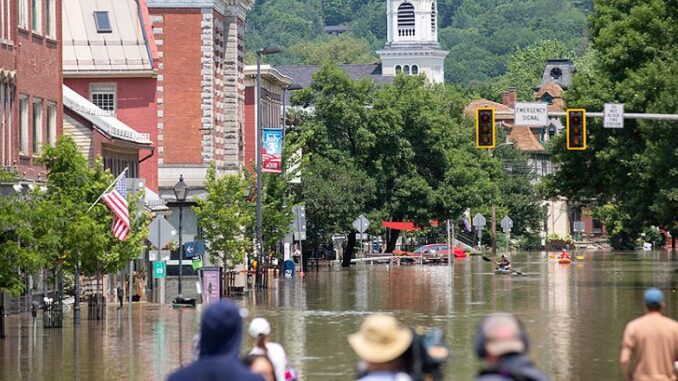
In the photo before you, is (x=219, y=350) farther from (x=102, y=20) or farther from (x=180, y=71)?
(x=180, y=71)

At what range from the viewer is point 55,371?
27.7 meters

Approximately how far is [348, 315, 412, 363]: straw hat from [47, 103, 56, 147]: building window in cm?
3987

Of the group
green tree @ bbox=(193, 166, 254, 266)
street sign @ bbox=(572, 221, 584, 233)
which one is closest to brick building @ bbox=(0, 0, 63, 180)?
green tree @ bbox=(193, 166, 254, 266)

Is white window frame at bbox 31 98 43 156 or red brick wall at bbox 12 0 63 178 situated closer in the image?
red brick wall at bbox 12 0 63 178

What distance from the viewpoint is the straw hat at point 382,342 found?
35.2ft

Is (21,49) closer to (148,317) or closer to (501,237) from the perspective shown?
(148,317)

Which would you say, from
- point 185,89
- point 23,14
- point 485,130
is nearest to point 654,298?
point 485,130

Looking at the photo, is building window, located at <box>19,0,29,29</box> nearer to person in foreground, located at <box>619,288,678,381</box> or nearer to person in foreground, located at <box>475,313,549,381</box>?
person in foreground, located at <box>619,288,678,381</box>

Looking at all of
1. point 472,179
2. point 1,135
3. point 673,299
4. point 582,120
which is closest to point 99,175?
point 1,135

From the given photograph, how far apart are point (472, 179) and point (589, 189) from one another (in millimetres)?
49574

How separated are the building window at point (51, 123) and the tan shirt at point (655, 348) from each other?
34606 millimetres

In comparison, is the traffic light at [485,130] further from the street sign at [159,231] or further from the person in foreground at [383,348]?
the person in foreground at [383,348]

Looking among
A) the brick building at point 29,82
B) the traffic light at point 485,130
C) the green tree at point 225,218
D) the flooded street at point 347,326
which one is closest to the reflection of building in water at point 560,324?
the flooded street at point 347,326

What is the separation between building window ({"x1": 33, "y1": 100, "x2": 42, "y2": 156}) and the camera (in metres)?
48.5
